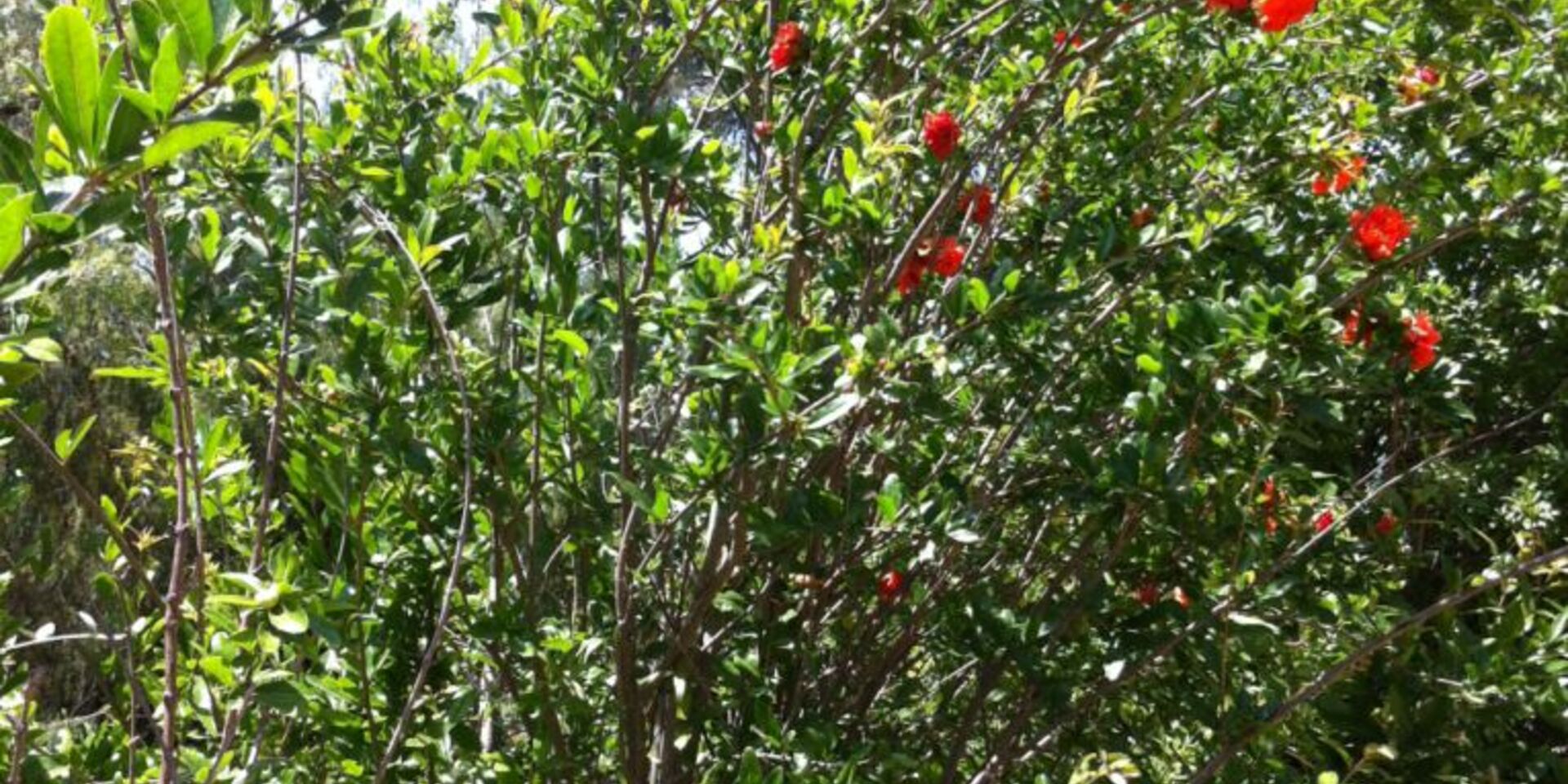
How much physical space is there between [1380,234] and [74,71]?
1862 millimetres

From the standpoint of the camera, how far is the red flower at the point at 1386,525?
8.33 feet

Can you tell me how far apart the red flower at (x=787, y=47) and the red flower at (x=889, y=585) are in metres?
0.81

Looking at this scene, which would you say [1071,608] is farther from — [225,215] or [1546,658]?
[225,215]

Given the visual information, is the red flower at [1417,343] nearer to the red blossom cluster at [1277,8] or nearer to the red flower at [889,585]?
the red blossom cluster at [1277,8]

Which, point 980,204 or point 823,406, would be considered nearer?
point 823,406

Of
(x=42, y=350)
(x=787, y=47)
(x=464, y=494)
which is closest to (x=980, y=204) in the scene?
(x=787, y=47)

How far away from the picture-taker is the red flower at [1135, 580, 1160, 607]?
229cm

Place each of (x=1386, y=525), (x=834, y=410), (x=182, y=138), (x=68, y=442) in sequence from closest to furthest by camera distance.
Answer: (x=182, y=138) → (x=68, y=442) → (x=834, y=410) → (x=1386, y=525)

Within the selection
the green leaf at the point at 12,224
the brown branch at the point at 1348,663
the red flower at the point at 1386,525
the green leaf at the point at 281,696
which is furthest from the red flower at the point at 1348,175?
the green leaf at the point at 12,224

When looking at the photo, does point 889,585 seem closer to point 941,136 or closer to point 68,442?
point 941,136

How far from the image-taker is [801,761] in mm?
1902

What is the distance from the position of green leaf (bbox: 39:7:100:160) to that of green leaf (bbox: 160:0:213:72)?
48 millimetres

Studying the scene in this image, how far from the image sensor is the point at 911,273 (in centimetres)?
208

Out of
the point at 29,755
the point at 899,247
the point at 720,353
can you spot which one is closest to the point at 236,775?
the point at 29,755
